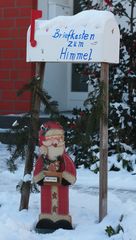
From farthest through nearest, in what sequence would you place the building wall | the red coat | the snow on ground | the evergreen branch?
the building wall < the evergreen branch < the red coat < the snow on ground

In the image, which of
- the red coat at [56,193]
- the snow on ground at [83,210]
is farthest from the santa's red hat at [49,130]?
the snow on ground at [83,210]

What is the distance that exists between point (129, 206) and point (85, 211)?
1.38ft

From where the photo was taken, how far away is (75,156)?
701cm

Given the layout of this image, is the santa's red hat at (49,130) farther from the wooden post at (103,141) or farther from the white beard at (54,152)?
the wooden post at (103,141)

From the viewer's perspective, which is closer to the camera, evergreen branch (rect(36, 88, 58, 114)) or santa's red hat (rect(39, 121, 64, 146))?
santa's red hat (rect(39, 121, 64, 146))

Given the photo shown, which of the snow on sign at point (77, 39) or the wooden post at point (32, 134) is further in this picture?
the wooden post at point (32, 134)

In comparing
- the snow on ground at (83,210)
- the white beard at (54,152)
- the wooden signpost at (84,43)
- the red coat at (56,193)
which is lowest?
the snow on ground at (83,210)

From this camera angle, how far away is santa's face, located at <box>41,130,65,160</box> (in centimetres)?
459

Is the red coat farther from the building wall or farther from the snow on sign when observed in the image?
the building wall

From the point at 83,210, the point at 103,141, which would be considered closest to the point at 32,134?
the point at 103,141

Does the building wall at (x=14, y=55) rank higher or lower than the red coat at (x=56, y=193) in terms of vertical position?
higher

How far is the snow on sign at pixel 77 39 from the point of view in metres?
4.54

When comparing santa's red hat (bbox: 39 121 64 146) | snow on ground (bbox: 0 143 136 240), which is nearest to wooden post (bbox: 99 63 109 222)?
snow on ground (bbox: 0 143 136 240)

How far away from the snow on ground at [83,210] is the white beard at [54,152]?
0.63 meters
